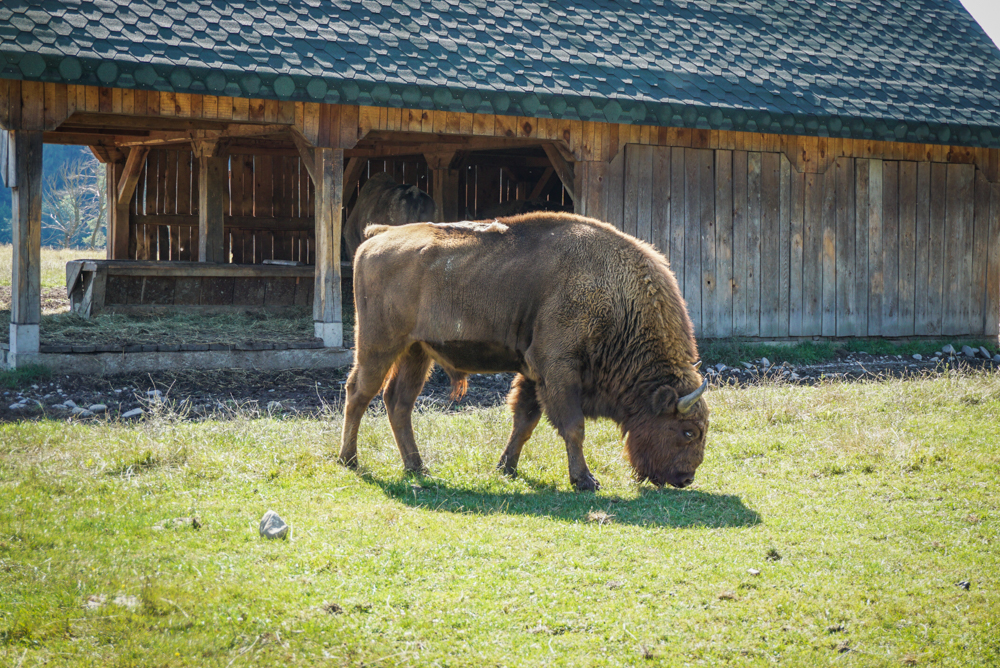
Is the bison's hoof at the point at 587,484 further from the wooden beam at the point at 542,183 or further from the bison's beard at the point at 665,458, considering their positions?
the wooden beam at the point at 542,183

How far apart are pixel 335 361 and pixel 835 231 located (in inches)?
289

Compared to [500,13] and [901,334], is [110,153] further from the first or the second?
[901,334]

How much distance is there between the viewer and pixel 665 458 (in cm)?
636

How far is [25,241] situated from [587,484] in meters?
6.72

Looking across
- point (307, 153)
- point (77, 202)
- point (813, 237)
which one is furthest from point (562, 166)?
point (77, 202)

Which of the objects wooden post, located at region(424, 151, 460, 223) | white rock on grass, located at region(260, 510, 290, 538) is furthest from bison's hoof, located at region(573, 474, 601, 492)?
wooden post, located at region(424, 151, 460, 223)

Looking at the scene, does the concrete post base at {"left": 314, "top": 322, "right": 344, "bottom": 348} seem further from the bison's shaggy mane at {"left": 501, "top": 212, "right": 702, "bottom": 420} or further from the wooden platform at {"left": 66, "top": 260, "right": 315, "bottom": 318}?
the bison's shaggy mane at {"left": 501, "top": 212, "right": 702, "bottom": 420}

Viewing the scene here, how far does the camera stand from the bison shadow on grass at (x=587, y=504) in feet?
18.7

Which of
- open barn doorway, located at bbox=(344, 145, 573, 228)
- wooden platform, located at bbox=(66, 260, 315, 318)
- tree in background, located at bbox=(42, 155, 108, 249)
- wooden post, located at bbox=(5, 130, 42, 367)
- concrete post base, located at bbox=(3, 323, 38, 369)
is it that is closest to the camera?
wooden post, located at bbox=(5, 130, 42, 367)

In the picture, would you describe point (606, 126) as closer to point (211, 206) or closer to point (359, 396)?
Result: point (211, 206)

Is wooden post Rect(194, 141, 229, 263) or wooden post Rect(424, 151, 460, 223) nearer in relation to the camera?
Result: wooden post Rect(194, 141, 229, 263)

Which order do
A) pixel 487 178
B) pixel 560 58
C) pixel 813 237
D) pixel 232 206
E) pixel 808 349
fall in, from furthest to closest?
pixel 487 178, pixel 232 206, pixel 813 237, pixel 808 349, pixel 560 58

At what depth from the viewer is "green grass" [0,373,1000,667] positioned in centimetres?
390

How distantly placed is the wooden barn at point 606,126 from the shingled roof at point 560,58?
1.3 inches
